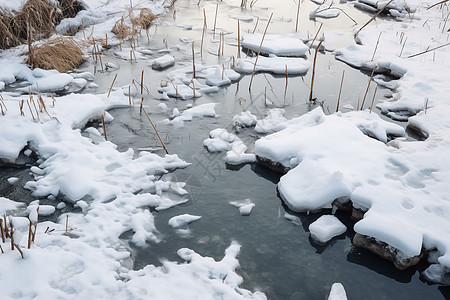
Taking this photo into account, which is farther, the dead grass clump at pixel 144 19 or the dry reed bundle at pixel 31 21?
the dead grass clump at pixel 144 19

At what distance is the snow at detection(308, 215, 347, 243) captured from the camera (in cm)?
368

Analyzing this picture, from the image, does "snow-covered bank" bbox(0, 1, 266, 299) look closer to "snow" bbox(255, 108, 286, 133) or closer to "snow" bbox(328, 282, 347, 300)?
"snow" bbox(328, 282, 347, 300)

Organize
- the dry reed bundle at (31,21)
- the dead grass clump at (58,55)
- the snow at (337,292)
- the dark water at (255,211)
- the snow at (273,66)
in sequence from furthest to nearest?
the snow at (273,66) → the dry reed bundle at (31,21) → the dead grass clump at (58,55) → the dark water at (255,211) → the snow at (337,292)

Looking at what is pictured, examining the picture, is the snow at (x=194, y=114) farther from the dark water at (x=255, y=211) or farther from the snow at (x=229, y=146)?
the snow at (x=229, y=146)

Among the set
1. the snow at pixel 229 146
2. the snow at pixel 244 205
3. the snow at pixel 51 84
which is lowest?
the snow at pixel 244 205

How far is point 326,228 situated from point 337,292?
0.68 metres

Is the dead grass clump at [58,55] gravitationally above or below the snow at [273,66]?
above

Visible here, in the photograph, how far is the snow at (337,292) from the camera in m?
3.12

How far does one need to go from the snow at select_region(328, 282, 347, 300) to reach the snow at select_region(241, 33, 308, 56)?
210 inches

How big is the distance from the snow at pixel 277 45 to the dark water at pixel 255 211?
0.85 m

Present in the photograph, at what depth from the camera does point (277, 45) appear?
777 centimetres

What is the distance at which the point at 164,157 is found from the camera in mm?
4730

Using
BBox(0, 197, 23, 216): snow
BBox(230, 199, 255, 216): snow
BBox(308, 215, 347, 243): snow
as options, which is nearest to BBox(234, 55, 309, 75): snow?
BBox(230, 199, 255, 216): snow

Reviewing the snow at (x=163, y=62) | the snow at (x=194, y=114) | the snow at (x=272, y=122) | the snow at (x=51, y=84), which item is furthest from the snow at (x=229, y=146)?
the snow at (x=51, y=84)
